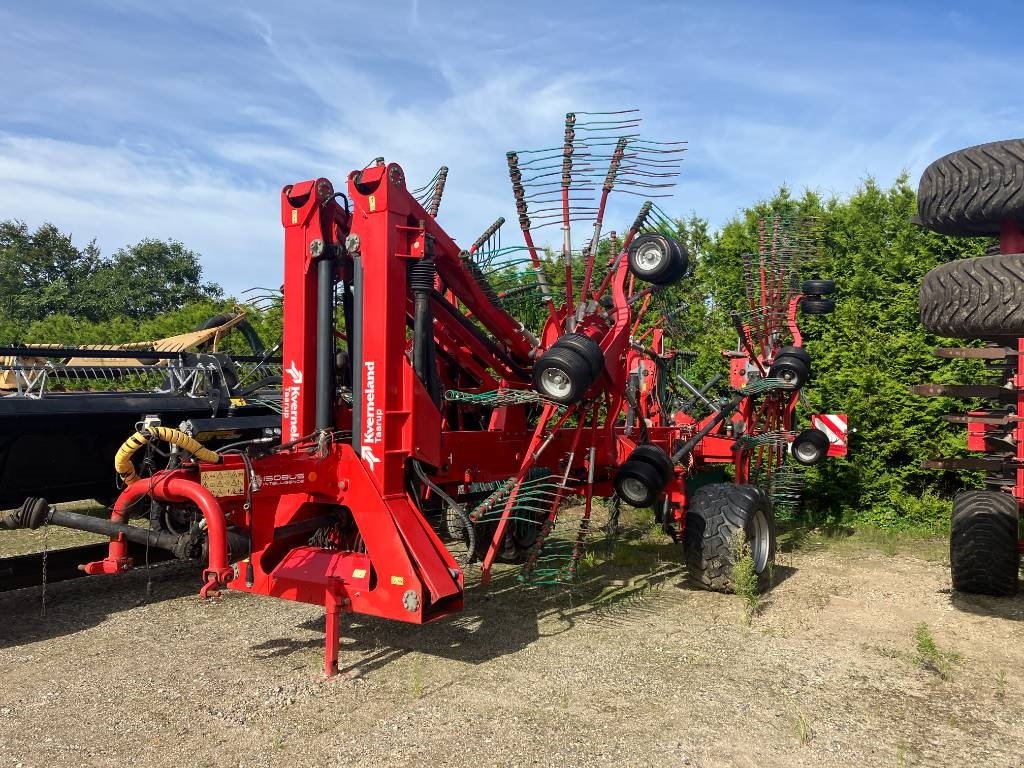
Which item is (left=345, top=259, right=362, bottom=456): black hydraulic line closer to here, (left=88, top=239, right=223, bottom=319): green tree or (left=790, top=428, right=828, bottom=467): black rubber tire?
(left=790, top=428, right=828, bottom=467): black rubber tire

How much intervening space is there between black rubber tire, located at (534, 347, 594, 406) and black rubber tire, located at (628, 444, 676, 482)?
4.21 ft

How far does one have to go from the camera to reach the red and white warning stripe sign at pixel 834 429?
8.73 metres

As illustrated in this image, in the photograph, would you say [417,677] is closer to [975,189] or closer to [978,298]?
[978,298]

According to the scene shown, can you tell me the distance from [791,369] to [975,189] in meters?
3.76

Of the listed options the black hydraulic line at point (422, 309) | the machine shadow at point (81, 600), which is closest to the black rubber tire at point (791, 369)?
the black hydraulic line at point (422, 309)

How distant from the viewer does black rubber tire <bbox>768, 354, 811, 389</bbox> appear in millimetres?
7660

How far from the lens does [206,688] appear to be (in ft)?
13.1

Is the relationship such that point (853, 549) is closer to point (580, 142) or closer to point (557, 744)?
point (580, 142)

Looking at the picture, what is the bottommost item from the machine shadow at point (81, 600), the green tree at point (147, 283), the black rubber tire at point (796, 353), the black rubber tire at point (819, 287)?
the machine shadow at point (81, 600)

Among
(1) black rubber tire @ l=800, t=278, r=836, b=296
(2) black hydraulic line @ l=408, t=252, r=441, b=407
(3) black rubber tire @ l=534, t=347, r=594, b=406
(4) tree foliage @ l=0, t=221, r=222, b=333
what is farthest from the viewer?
(4) tree foliage @ l=0, t=221, r=222, b=333

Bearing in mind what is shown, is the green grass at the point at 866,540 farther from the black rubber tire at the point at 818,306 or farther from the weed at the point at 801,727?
the weed at the point at 801,727

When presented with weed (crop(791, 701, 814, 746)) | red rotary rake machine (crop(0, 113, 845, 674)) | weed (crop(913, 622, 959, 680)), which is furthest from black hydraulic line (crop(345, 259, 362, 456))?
weed (crop(913, 622, 959, 680))

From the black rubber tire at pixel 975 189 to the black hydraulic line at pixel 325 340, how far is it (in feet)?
10.4

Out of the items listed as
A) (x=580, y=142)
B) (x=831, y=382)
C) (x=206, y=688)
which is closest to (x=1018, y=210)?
(x=580, y=142)
